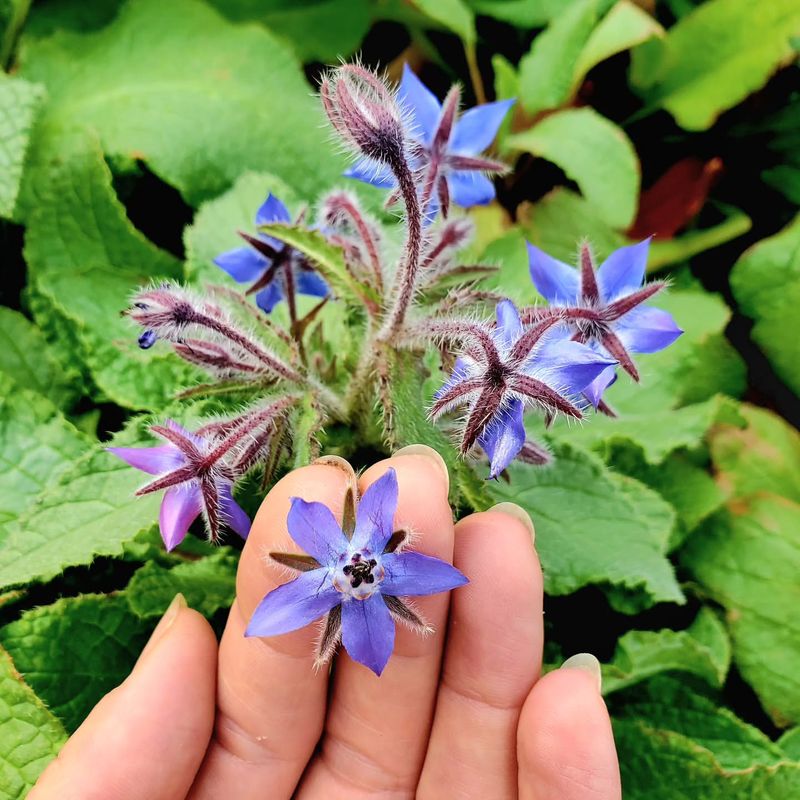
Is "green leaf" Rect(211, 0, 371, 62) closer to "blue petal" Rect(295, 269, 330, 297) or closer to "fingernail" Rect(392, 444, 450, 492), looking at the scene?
"blue petal" Rect(295, 269, 330, 297)

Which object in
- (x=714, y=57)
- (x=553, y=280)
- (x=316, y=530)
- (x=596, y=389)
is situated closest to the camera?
(x=316, y=530)

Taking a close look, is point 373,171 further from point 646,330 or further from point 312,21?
point 312,21

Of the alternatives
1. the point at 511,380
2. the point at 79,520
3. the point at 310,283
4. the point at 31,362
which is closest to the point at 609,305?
the point at 511,380

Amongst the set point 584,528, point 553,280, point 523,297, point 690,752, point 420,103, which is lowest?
point 690,752

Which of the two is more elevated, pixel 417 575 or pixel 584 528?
pixel 417 575

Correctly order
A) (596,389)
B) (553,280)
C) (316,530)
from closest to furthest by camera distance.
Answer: (316,530), (596,389), (553,280)

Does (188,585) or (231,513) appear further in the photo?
(188,585)
